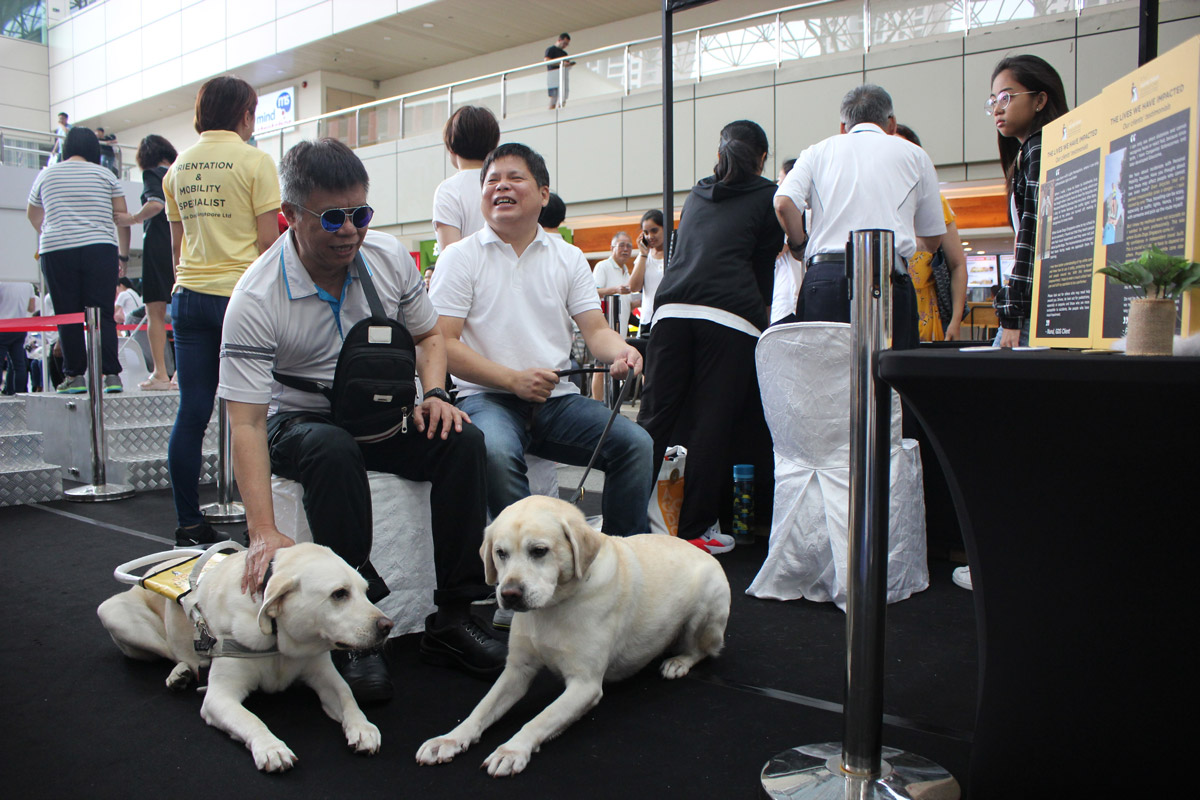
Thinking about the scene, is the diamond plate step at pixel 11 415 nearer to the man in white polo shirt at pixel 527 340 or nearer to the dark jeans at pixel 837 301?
the man in white polo shirt at pixel 527 340

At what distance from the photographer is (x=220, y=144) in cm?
372

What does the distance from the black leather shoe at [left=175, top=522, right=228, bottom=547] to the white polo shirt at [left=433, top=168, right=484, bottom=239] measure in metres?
1.77

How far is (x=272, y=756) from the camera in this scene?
1.79 m

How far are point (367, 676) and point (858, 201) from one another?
8.65 ft

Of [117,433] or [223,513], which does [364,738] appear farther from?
[117,433]

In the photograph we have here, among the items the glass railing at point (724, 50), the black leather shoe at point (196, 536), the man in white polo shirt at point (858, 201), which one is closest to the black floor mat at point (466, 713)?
the black leather shoe at point (196, 536)

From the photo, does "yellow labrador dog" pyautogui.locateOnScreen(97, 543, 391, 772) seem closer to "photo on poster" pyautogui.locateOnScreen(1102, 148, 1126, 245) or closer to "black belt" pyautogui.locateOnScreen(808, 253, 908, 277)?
"photo on poster" pyautogui.locateOnScreen(1102, 148, 1126, 245)

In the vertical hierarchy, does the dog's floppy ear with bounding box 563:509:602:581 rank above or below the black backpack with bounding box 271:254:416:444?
below

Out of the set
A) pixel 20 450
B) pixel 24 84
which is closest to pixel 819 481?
pixel 20 450

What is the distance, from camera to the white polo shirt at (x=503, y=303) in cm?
304

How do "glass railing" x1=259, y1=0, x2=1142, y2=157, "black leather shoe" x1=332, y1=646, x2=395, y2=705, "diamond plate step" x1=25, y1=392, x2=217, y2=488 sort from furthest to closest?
"glass railing" x1=259, y1=0, x2=1142, y2=157, "diamond plate step" x1=25, y1=392, x2=217, y2=488, "black leather shoe" x1=332, y1=646, x2=395, y2=705

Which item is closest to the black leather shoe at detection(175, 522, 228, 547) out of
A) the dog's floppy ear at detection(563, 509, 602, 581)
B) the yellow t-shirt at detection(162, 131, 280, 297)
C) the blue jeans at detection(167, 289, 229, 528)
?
the blue jeans at detection(167, 289, 229, 528)

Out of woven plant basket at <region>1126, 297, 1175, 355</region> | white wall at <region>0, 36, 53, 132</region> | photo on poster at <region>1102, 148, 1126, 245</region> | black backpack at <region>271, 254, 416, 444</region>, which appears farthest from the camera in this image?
white wall at <region>0, 36, 53, 132</region>

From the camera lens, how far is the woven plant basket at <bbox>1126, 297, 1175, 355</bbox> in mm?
1116
